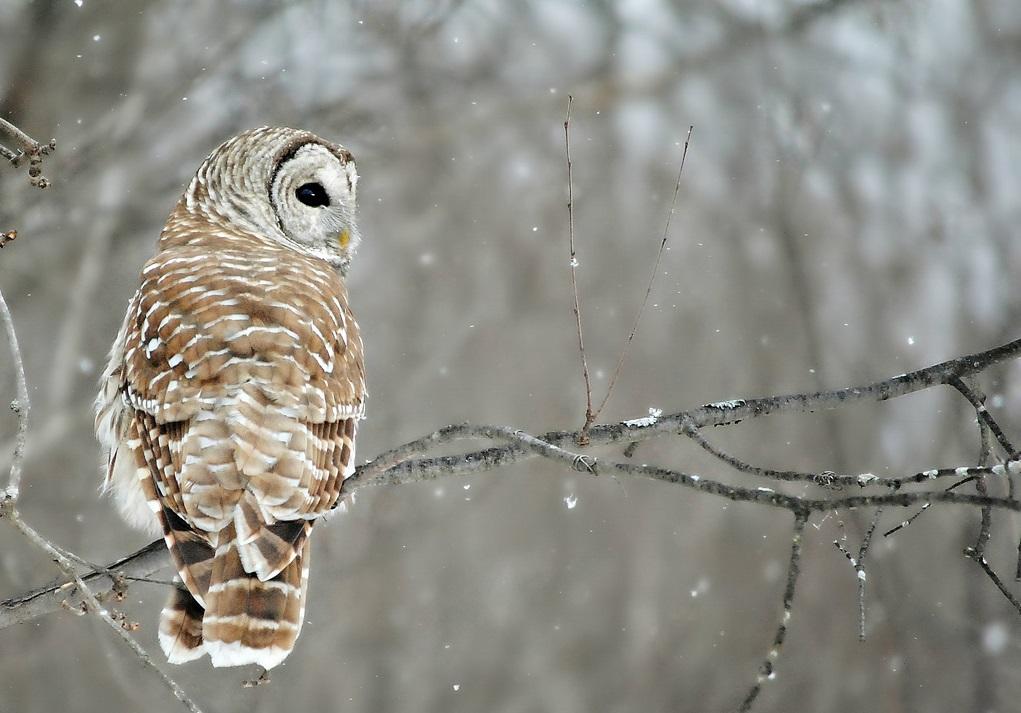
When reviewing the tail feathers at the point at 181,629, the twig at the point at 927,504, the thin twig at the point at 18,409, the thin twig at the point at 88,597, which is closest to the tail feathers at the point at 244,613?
the tail feathers at the point at 181,629

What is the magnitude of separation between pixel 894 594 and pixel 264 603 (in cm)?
710

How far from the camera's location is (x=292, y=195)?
388 cm

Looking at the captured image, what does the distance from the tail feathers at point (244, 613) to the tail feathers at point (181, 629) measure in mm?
135

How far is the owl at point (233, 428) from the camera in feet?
8.19

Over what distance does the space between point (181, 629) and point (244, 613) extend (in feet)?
0.83

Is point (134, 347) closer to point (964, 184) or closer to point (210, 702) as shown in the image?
point (210, 702)

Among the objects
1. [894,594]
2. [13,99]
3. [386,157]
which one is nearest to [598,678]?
[894,594]

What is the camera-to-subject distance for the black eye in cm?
390

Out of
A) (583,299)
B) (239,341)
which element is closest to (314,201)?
(239,341)

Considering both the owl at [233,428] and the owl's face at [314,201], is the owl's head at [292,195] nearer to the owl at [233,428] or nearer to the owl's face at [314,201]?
the owl's face at [314,201]

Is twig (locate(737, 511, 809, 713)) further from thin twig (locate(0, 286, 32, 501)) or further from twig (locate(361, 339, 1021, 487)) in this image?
thin twig (locate(0, 286, 32, 501))

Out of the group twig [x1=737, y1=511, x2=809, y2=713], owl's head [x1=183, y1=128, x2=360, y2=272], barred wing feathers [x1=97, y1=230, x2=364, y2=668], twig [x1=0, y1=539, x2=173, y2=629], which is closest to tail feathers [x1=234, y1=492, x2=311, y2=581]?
barred wing feathers [x1=97, y1=230, x2=364, y2=668]

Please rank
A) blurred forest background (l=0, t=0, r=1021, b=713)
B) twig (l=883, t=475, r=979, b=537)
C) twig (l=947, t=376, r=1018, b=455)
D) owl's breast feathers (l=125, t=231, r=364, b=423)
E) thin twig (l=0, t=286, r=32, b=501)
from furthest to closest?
blurred forest background (l=0, t=0, r=1021, b=713), owl's breast feathers (l=125, t=231, r=364, b=423), thin twig (l=0, t=286, r=32, b=501), twig (l=947, t=376, r=1018, b=455), twig (l=883, t=475, r=979, b=537)

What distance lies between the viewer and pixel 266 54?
24.0ft
